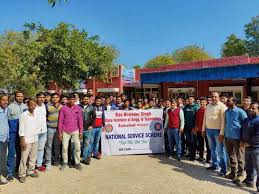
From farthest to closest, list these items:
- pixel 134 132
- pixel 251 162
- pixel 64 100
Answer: pixel 134 132
pixel 64 100
pixel 251 162

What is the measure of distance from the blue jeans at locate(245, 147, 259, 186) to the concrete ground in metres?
0.35

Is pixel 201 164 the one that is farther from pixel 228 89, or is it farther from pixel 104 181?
pixel 228 89

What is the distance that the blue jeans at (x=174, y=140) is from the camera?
986cm

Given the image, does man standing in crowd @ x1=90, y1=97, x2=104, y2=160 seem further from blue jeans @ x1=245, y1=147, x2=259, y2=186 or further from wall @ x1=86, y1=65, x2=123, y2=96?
wall @ x1=86, y1=65, x2=123, y2=96

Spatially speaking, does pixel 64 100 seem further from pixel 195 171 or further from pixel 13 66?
pixel 13 66

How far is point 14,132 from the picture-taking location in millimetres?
7773

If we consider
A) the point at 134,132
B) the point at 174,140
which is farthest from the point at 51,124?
the point at 174,140

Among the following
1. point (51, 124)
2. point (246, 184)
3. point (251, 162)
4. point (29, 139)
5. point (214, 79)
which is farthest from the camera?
point (214, 79)

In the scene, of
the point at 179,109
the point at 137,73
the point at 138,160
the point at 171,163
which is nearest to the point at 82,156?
the point at 138,160

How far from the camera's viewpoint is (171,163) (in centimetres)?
943

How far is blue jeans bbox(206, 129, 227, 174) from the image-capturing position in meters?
8.08

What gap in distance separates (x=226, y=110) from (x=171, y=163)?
97.0 inches

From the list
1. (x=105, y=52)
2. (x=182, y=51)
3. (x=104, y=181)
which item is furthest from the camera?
(x=182, y=51)

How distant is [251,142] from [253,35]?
6024cm
